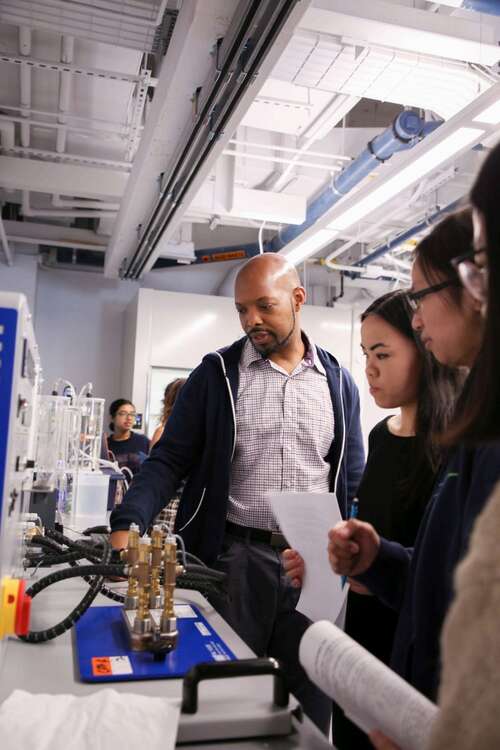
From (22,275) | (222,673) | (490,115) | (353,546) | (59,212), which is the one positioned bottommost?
(222,673)

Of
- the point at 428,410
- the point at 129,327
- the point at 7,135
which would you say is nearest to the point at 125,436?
the point at 129,327

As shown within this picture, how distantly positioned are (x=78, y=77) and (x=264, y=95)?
0.90 m

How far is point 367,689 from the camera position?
0.61 meters

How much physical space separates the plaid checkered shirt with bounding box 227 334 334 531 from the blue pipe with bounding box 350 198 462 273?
282 cm

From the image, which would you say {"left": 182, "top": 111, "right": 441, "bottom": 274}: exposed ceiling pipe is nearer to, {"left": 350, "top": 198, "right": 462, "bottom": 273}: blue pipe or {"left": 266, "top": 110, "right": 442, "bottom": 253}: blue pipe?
{"left": 266, "top": 110, "right": 442, "bottom": 253}: blue pipe

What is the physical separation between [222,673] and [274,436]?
95 cm

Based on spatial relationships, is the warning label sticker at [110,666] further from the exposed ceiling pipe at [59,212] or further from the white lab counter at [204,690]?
the exposed ceiling pipe at [59,212]

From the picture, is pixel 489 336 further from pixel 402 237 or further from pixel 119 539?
pixel 402 237

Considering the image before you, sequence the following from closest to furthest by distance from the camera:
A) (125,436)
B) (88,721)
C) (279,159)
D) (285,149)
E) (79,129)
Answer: (88,721), (79,129), (285,149), (279,159), (125,436)

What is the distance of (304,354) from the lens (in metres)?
1.81

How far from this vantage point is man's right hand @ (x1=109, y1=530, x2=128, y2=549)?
131 centimetres

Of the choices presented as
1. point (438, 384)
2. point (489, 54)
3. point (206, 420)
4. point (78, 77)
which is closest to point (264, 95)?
point (78, 77)

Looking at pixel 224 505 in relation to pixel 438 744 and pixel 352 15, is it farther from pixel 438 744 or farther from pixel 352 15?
pixel 352 15

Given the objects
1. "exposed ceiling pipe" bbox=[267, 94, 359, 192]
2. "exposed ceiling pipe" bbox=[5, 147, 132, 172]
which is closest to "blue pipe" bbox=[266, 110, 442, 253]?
"exposed ceiling pipe" bbox=[267, 94, 359, 192]
